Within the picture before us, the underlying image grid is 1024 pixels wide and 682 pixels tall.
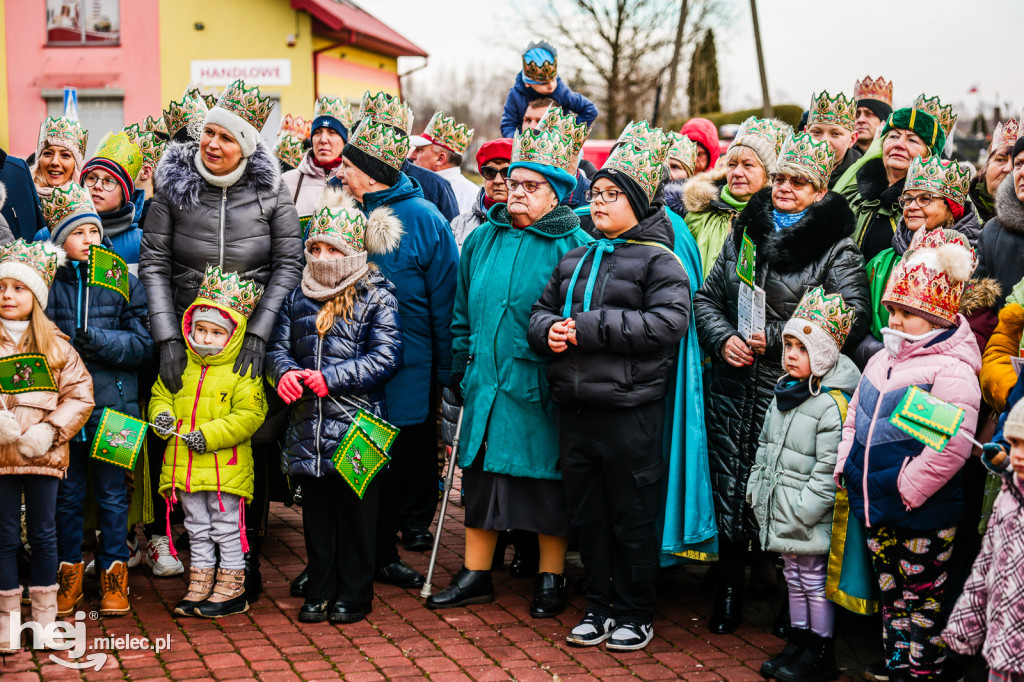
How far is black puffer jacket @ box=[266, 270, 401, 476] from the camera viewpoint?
4.80 metres

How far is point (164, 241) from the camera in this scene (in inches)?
204

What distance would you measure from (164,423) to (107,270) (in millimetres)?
797

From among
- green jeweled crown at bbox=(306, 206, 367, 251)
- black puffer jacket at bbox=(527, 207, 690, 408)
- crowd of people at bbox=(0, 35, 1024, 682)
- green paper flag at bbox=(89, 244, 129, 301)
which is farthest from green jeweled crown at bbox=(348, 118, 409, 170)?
green paper flag at bbox=(89, 244, 129, 301)

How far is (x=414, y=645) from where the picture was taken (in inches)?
184

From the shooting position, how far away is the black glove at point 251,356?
16.2 feet

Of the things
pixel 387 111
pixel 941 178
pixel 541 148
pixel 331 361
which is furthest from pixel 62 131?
pixel 941 178

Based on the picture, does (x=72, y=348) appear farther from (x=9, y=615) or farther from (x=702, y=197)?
(x=702, y=197)

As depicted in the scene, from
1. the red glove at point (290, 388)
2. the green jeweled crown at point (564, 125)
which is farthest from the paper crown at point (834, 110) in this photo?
the red glove at point (290, 388)

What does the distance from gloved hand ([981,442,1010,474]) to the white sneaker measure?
3963 millimetres

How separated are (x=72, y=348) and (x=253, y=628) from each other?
1.53 meters

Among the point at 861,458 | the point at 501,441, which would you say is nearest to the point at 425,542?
the point at 501,441

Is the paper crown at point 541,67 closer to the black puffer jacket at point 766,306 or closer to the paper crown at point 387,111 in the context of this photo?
the paper crown at point 387,111

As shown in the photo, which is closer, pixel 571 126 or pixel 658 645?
pixel 658 645

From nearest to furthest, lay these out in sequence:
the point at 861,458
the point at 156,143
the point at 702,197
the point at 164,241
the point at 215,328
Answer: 1. the point at 861,458
2. the point at 215,328
3. the point at 164,241
4. the point at 702,197
5. the point at 156,143
